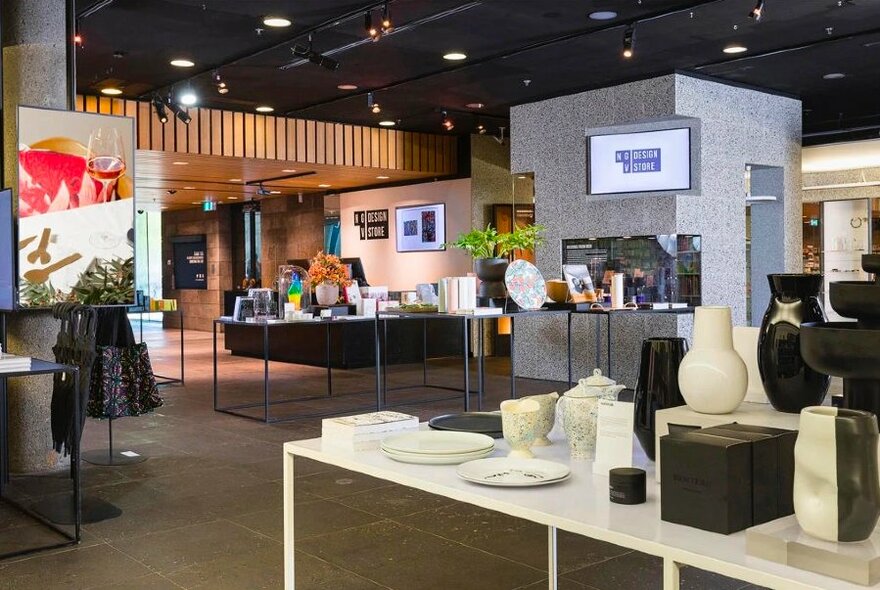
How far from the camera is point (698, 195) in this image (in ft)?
26.3

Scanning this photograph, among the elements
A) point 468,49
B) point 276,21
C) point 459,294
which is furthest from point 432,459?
point 468,49

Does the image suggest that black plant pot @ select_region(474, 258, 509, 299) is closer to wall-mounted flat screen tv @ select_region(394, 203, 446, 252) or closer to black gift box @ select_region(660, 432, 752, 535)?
wall-mounted flat screen tv @ select_region(394, 203, 446, 252)

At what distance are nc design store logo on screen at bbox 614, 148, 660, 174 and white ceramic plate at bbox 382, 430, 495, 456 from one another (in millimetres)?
6400

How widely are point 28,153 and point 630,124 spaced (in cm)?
528

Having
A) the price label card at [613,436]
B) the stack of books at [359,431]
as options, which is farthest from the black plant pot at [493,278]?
the price label card at [613,436]

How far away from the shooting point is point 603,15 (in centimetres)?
662

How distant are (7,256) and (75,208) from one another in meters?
0.56

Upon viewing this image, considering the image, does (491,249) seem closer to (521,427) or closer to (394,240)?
(521,427)

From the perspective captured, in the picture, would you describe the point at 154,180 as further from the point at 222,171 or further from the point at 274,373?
the point at 274,373

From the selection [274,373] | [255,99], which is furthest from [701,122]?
[274,373]

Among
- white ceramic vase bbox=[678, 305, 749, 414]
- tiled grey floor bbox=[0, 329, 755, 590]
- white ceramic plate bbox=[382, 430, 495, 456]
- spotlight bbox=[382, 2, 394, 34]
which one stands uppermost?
spotlight bbox=[382, 2, 394, 34]

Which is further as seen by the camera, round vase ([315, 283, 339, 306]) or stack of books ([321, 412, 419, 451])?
round vase ([315, 283, 339, 306])

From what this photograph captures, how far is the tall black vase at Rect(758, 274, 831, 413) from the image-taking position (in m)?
1.78

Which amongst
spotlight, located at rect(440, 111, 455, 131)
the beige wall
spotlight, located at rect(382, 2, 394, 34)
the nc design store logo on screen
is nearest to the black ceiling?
spotlight, located at rect(382, 2, 394, 34)
